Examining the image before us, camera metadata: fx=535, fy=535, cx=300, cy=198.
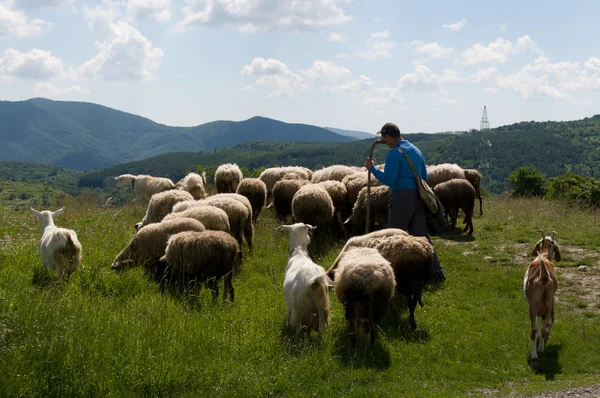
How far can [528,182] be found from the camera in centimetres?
2759

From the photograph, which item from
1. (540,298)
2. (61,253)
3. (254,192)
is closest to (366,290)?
(540,298)

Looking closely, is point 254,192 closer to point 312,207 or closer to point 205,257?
point 312,207

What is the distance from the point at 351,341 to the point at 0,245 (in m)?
7.54

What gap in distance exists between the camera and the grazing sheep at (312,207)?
12.3 metres

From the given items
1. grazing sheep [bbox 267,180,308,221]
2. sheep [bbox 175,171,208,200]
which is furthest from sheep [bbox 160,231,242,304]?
sheep [bbox 175,171,208,200]

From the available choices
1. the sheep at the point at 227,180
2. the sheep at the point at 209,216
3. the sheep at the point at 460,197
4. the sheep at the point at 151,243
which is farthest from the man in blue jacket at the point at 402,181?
the sheep at the point at 227,180

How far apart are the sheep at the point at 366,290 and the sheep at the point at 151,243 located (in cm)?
371

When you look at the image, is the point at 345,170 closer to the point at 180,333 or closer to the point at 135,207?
the point at 135,207

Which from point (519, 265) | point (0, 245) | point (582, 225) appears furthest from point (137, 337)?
point (582, 225)

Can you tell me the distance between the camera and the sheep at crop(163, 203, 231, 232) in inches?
398

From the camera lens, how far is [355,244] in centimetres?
835

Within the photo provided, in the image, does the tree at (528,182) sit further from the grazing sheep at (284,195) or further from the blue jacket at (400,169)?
the blue jacket at (400,169)

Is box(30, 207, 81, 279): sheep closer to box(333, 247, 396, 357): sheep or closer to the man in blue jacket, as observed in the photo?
box(333, 247, 396, 357): sheep

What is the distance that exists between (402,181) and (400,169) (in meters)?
0.19
